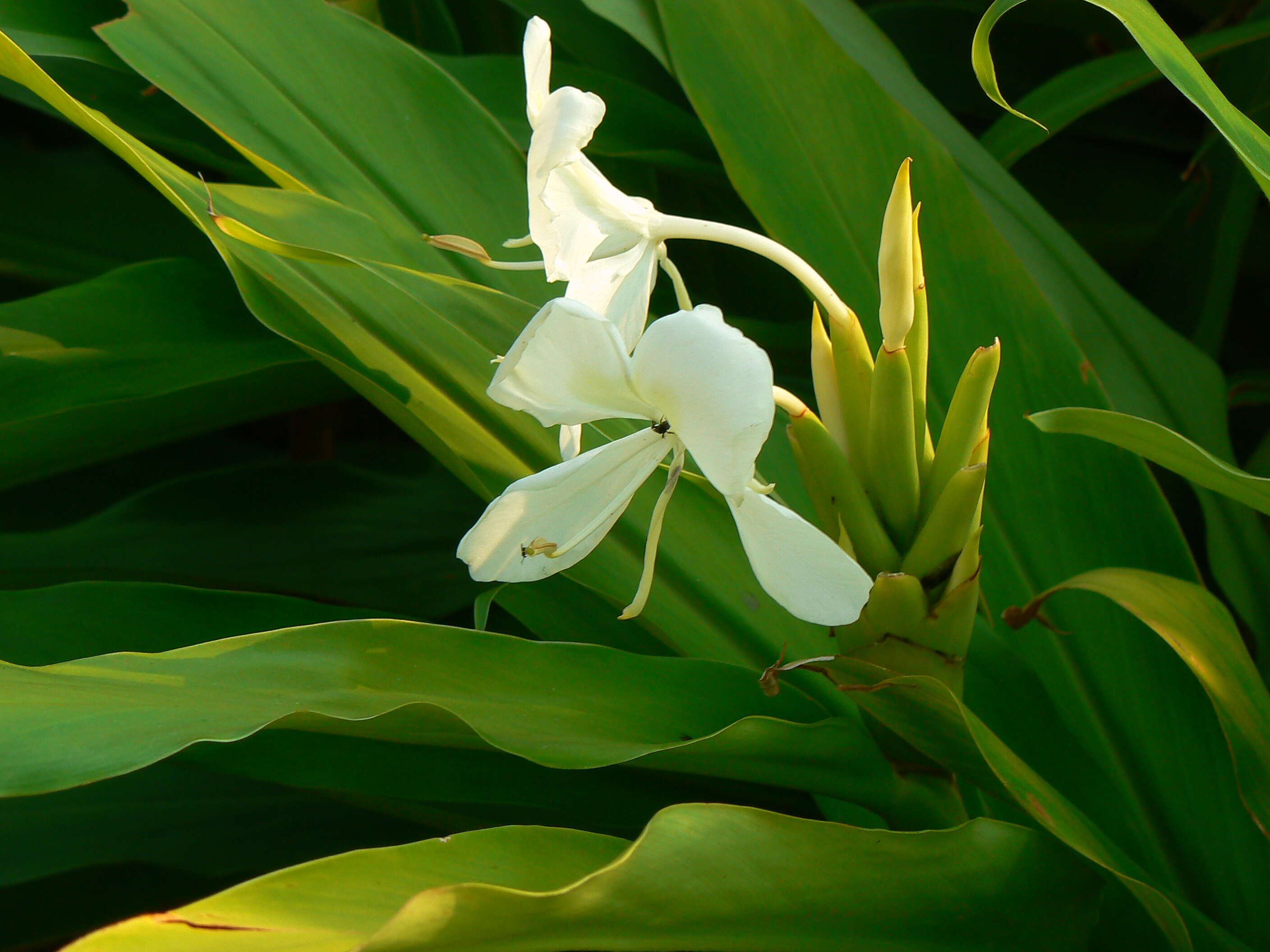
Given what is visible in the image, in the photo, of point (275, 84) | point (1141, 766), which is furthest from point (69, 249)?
point (1141, 766)

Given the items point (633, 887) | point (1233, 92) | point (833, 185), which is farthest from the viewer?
point (1233, 92)

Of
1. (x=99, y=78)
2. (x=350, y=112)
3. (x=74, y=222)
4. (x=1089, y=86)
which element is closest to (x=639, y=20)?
(x=350, y=112)

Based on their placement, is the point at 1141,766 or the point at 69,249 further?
the point at 69,249

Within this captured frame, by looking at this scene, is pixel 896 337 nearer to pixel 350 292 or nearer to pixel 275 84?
pixel 350 292

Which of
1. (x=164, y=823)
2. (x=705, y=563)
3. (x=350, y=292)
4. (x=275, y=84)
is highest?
(x=275, y=84)

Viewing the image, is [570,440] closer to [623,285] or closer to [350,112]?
[623,285]

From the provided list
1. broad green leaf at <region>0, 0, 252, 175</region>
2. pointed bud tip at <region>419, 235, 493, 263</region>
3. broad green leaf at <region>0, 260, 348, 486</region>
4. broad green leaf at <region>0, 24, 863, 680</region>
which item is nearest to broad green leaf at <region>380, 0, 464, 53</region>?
broad green leaf at <region>0, 0, 252, 175</region>

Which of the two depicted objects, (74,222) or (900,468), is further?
(74,222)
